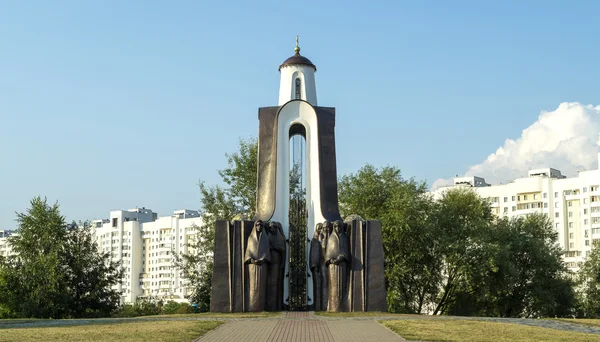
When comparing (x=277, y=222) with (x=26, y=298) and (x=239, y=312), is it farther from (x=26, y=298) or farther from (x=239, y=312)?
(x=26, y=298)

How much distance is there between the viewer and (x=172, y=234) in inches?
3836

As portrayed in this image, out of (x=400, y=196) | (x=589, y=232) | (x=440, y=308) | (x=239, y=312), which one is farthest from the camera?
(x=589, y=232)

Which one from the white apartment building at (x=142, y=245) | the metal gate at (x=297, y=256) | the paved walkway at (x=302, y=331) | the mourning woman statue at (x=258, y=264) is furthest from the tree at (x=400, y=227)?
the white apartment building at (x=142, y=245)

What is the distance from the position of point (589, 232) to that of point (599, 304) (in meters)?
36.9

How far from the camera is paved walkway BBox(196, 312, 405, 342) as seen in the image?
43.9 feet

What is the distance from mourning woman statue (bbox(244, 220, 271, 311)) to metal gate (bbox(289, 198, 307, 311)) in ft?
4.68

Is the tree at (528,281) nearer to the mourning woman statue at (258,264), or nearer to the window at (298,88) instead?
the window at (298,88)

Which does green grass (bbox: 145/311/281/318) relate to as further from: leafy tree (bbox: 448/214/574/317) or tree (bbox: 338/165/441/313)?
leafy tree (bbox: 448/214/574/317)

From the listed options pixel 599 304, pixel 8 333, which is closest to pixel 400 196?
pixel 599 304

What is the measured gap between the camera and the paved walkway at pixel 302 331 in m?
13.4

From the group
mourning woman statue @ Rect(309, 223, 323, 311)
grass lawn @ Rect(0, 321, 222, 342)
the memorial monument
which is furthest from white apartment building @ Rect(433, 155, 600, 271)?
grass lawn @ Rect(0, 321, 222, 342)

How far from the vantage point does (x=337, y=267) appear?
2186 centimetres

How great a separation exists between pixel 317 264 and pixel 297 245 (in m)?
2.43

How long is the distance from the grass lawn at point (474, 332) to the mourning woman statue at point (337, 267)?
4.57 metres
